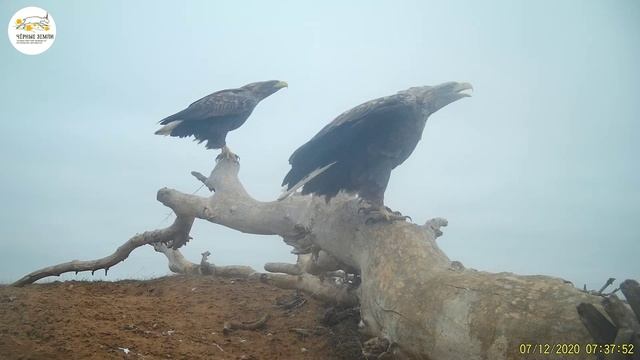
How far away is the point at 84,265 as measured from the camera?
4.83m

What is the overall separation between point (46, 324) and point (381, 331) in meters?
2.34

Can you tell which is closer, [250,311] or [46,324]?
[46,324]

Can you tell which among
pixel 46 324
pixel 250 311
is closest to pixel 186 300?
pixel 250 311

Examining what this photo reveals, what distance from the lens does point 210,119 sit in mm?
5914

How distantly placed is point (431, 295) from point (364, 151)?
5.28ft

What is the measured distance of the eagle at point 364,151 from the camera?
136 inches

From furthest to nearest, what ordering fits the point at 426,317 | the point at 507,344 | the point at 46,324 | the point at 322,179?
the point at 322,179, the point at 46,324, the point at 426,317, the point at 507,344

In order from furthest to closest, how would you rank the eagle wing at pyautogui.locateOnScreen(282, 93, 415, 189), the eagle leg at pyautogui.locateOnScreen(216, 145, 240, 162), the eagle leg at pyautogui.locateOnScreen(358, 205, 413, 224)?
the eagle leg at pyautogui.locateOnScreen(216, 145, 240, 162) → the eagle wing at pyautogui.locateOnScreen(282, 93, 415, 189) → the eagle leg at pyautogui.locateOnScreen(358, 205, 413, 224)

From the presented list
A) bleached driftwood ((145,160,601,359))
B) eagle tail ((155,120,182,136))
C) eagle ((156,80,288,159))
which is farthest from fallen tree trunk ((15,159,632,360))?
eagle tail ((155,120,182,136))

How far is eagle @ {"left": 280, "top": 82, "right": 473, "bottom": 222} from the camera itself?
3.46m

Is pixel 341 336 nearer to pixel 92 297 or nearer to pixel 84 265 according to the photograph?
pixel 92 297
